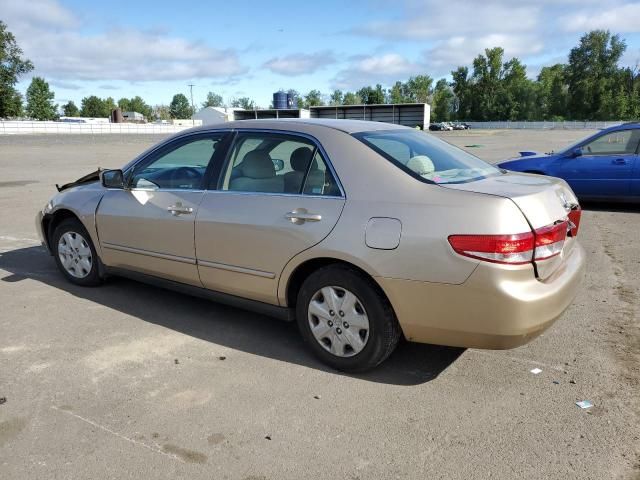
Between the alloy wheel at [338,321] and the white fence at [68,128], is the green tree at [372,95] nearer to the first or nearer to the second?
the white fence at [68,128]

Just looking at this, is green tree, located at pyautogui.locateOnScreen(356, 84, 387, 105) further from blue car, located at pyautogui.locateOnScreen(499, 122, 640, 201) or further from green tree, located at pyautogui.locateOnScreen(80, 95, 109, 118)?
blue car, located at pyautogui.locateOnScreen(499, 122, 640, 201)

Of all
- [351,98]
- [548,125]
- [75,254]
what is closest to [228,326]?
[75,254]

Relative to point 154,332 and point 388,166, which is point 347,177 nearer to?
point 388,166

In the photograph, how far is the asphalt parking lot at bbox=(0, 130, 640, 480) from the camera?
266 cm

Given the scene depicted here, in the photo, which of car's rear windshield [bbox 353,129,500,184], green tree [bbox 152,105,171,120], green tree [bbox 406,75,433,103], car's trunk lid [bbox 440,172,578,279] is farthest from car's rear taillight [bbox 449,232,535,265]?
green tree [bbox 152,105,171,120]

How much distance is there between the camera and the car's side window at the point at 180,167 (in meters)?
4.31

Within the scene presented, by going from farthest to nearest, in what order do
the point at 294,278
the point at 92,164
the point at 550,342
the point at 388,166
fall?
the point at 92,164 → the point at 550,342 → the point at 294,278 → the point at 388,166

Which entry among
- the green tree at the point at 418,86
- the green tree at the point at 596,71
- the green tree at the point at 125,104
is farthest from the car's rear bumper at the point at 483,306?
the green tree at the point at 125,104

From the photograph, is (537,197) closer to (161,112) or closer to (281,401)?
(281,401)

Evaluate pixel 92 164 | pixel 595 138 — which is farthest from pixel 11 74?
pixel 595 138

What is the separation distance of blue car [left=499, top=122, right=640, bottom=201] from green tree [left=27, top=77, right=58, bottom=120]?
125 m

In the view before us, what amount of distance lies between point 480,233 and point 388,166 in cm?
76

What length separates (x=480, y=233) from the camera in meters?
2.93

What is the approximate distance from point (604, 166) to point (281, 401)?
8.37 metres
